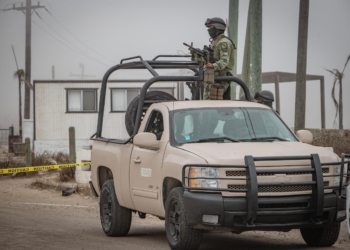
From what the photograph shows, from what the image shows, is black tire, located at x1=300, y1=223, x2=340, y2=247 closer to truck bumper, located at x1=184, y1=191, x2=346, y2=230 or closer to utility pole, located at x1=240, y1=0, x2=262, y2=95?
truck bumper, located at x1=184, y1=191, x2=346, y2=230

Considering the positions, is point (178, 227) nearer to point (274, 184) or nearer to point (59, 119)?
point (274, 184)

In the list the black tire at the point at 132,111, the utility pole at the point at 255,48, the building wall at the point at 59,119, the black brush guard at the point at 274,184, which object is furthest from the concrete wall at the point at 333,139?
the building wall at the point at 59,119

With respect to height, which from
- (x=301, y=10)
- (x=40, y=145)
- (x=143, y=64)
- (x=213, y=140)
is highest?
(x=301, y=10)

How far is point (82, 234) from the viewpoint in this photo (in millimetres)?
11383

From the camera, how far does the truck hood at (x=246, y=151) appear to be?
851 cm

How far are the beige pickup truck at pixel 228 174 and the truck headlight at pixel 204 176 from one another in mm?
10

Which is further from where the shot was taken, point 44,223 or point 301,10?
point 301,10

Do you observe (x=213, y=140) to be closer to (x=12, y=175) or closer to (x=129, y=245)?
(x=129, y=245)

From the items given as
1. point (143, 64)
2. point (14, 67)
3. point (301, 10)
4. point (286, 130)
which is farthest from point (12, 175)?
point (14, 67)

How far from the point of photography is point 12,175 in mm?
24672

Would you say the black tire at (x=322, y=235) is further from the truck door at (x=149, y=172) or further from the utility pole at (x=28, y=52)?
the utility pole at (x=28, y=52)

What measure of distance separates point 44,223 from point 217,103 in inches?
163

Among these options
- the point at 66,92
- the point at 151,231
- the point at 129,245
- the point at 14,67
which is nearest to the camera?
the point at 129,245

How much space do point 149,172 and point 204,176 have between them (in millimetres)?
1482
